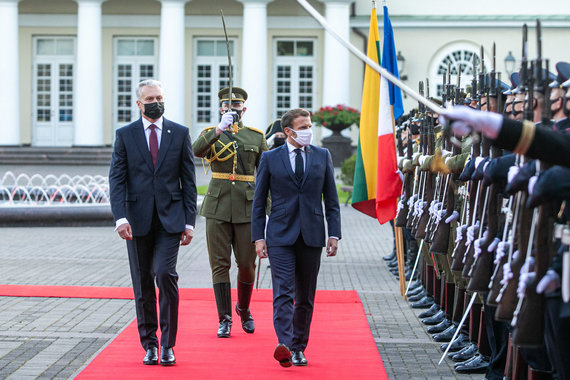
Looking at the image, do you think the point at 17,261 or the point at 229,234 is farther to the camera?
the point at 17,261

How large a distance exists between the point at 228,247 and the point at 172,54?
27.6m

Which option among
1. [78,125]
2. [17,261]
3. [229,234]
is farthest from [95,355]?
[78,125]

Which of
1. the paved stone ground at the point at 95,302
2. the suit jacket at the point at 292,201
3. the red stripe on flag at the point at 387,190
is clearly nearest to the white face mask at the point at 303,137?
the suit jacket at the point at 292,201

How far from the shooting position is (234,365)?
6.65 m

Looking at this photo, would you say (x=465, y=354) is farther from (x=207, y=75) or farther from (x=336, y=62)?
(x=207, y=75)

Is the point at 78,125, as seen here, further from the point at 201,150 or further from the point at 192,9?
the point at 201,150

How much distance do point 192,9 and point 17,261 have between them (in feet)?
84.4

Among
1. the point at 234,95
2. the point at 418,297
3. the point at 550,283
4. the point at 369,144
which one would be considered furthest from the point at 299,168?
the point at 418,297

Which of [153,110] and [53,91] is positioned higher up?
[53,91]

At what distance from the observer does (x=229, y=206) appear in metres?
7.96

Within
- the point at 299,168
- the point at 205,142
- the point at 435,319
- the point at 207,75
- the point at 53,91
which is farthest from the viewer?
the point at 53,91

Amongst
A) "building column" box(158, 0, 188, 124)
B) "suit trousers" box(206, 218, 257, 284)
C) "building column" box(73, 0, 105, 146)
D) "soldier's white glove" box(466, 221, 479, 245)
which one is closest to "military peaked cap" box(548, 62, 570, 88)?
"soldier's white glove" box(466, 221, 479, 245)

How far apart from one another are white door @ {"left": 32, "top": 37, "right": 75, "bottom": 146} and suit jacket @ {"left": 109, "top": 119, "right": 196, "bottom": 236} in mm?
31714

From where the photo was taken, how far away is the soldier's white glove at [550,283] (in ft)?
14.6
